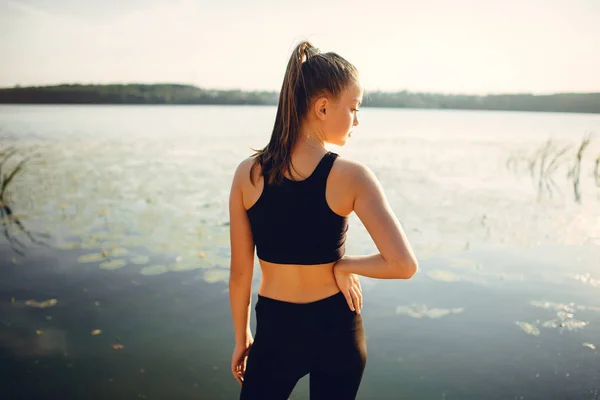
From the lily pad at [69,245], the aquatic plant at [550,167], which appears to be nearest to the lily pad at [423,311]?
the lily pad at [69,245]

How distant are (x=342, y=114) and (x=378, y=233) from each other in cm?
32

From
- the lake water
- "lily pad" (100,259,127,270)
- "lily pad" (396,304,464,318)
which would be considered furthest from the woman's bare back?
"lily pad" (100,259,127,270)

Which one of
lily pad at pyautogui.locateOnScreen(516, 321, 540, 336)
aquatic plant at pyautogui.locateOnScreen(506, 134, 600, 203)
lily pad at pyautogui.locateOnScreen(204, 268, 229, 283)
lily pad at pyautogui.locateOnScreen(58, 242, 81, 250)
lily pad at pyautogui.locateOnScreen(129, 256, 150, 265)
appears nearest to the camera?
lily pad at pyautogui.locateOnScreen(516, 321, 540, 336)

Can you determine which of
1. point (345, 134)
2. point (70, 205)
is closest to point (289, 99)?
point (345, 134)

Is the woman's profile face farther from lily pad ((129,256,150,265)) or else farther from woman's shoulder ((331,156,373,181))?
lily pad ((129,256,150,265))

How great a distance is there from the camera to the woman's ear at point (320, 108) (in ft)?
3.89

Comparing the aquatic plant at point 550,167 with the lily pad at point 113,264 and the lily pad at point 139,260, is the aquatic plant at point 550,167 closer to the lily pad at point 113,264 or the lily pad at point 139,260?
the lily pad at point 139,260

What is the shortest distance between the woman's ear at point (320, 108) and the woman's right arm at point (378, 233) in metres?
0.17

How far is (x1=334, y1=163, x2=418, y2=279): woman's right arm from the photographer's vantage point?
3.70 ft

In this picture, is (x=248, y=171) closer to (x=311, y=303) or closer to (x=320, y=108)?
(x=320, y=108)

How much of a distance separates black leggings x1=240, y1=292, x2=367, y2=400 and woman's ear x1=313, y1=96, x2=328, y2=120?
47cm

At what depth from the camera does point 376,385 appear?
264 cm

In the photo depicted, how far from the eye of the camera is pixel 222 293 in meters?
3.73

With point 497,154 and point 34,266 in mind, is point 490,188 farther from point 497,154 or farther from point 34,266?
point 34,266
